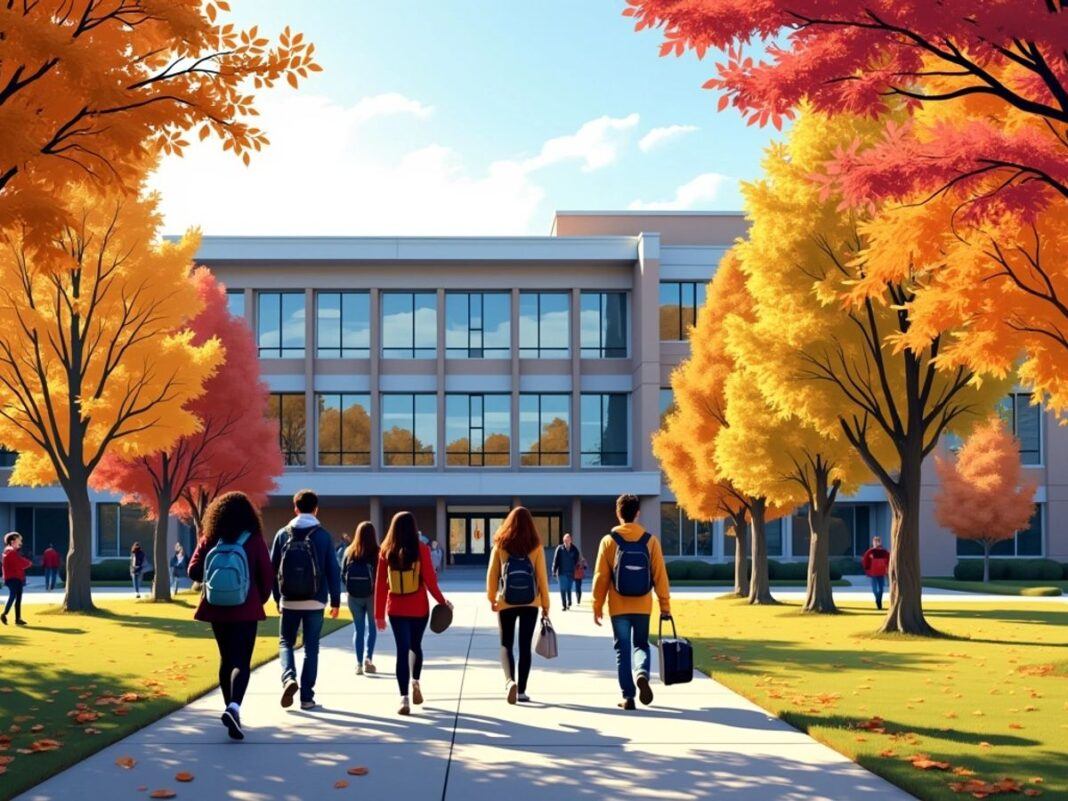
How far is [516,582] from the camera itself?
1014 centimetres

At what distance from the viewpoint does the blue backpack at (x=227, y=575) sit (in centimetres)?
849

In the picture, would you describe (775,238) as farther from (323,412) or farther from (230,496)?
(323,412)

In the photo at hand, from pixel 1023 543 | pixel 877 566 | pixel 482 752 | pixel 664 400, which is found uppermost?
pixel 664 400

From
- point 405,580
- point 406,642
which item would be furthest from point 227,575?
point 406,642

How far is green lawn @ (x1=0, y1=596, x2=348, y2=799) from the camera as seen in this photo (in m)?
8.31

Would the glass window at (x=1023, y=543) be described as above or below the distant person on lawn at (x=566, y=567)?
below

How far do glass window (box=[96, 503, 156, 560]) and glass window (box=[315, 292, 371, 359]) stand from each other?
11.0 meters

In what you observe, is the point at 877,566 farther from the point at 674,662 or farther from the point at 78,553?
the point at 78,553

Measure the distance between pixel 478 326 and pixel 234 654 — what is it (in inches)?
1610

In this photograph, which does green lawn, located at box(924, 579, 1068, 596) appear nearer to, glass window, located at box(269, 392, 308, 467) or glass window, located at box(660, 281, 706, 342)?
glass window, located at box(660, 281, 706, 342)

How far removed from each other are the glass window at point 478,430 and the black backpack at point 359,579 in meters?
36.1

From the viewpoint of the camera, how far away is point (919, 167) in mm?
10797

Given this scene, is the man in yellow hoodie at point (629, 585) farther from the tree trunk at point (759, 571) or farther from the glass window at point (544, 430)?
the glass window at point (544, 430)

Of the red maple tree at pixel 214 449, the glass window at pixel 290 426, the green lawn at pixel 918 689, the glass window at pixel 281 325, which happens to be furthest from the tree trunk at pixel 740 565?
the glass window at pixel 281 325
